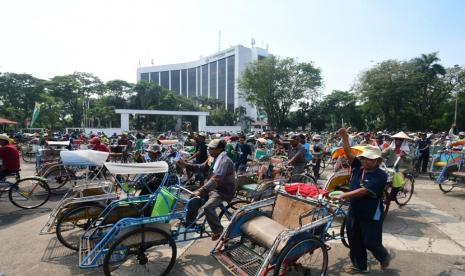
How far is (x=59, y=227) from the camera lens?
4773 millimetres

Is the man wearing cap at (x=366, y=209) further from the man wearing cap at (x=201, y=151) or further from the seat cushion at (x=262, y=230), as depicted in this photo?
the man wearing cap at (x=201, y=151)

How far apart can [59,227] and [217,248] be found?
2.49m

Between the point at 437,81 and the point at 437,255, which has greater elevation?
the point at 437,81

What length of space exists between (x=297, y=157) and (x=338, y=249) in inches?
117

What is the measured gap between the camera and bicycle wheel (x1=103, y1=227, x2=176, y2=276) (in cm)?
381

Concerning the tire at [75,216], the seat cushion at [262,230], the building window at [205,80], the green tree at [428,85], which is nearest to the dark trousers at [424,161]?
the seat cushion at [262,230]

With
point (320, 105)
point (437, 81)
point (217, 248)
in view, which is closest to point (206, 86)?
point (320, 105)

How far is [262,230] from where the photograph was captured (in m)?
3.90

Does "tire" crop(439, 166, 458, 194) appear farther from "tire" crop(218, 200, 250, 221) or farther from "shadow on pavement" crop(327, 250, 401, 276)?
"tire" crop(218, 200, 250, 221)

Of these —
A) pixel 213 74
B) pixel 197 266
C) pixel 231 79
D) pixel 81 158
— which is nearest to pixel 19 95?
pixel 81 158

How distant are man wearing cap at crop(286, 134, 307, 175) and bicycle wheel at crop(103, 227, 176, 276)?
4.19m

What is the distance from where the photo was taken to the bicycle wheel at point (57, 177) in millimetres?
8547

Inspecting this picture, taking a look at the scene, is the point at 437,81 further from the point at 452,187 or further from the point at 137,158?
the point at 137,158

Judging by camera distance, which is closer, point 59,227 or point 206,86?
point 59,227
